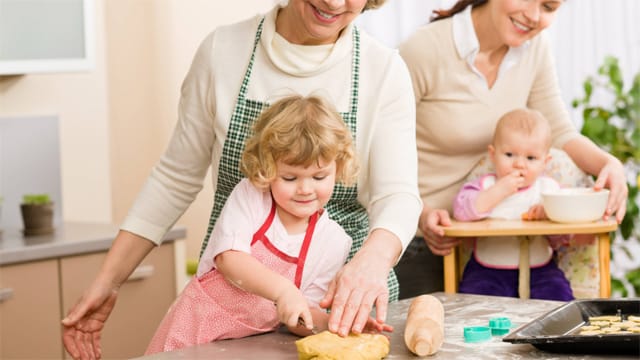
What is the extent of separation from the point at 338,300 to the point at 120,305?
66.1 inches

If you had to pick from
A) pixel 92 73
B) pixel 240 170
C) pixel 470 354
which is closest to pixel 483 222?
pixel 240 170

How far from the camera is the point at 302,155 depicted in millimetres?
1678

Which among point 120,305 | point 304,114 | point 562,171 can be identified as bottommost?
point 120,305

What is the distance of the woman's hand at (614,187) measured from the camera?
2.65 metres

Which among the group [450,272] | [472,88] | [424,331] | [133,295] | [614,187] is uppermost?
[472,88]

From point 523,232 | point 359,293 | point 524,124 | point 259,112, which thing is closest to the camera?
point 359,293

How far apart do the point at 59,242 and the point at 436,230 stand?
1.12 meters

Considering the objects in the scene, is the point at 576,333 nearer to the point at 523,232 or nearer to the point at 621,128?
the point at 523,232

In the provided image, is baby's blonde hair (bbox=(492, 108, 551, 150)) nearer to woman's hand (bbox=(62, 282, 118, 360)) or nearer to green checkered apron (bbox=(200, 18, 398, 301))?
green checkered apron (bbox=(200, 18, 398, 301))

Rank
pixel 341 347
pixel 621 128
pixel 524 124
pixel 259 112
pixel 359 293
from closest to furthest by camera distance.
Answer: pixel 341 347
pixel 359 293
pixel 259 112
pixel 524 124
pixel 621 128

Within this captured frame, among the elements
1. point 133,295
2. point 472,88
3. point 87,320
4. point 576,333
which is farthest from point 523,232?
point 133,295

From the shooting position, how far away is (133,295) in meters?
3.15

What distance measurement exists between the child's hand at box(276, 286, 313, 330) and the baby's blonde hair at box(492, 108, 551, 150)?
49.0 inches

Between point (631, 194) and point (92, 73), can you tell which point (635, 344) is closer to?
point (631, 194)
